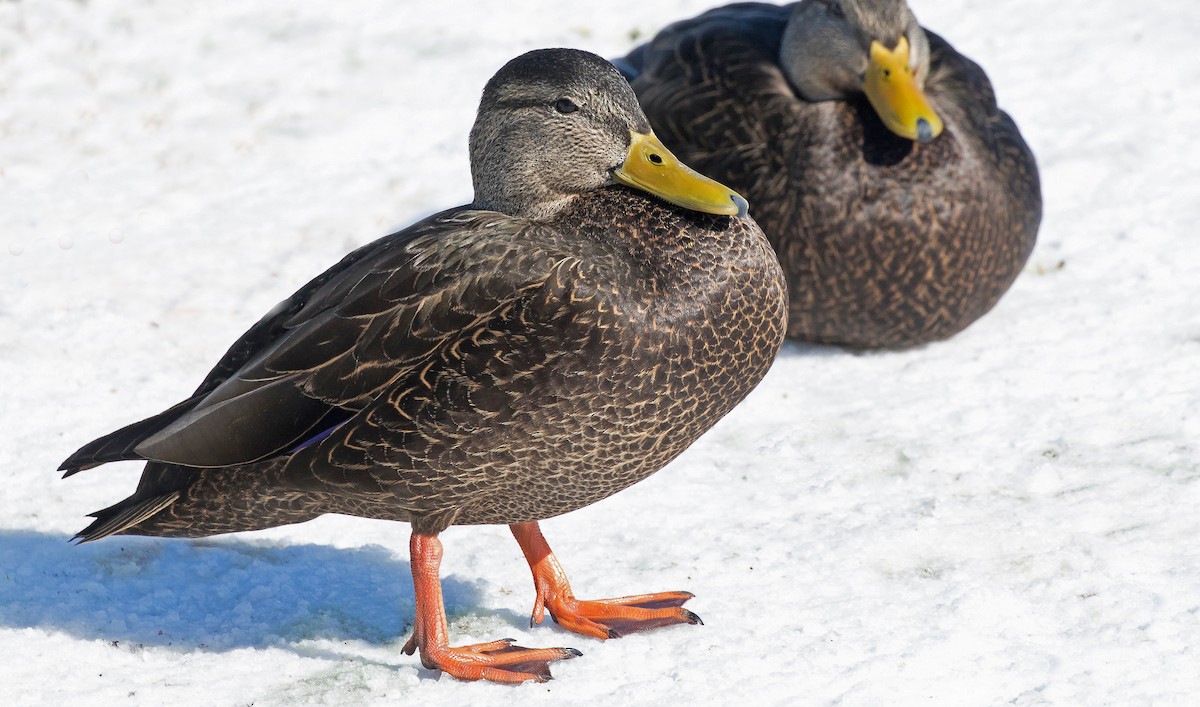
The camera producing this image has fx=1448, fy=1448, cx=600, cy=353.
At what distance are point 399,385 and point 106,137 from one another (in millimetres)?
4229

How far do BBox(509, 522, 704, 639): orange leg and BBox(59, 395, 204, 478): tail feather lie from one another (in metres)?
0.94

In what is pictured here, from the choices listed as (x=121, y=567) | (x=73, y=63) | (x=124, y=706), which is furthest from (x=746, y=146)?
(x=73, y=63)

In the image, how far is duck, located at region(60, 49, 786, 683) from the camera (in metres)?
3.29

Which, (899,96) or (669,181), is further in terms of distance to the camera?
(899,96)

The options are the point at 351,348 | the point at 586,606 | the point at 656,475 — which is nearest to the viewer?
the point at 351,348

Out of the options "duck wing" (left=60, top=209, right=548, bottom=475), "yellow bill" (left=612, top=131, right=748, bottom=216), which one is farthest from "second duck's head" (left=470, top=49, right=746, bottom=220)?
"duck wing" (left=60, top=209, right=548, bottom=475)

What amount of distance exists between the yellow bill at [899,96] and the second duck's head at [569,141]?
1778 mm

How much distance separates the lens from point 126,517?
3.57m

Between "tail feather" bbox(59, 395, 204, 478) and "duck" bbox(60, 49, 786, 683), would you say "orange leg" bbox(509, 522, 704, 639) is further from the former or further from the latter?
"tail feather" bbox(59, 395, 204, 478)

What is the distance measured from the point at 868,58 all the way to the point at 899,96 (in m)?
0.21

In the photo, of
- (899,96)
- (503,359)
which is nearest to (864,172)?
(899,96)

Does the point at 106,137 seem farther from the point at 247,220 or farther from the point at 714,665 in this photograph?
the point at 714,665

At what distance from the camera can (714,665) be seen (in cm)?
361

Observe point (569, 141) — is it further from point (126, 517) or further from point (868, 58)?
point (868, 58)
